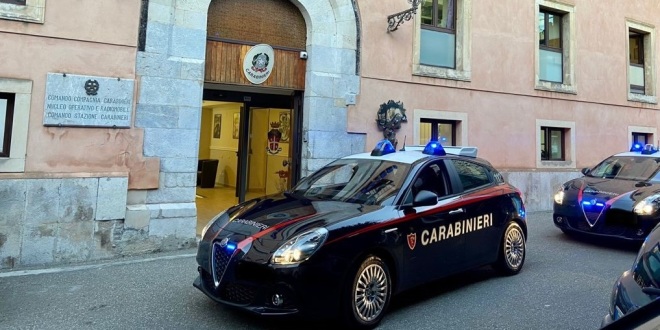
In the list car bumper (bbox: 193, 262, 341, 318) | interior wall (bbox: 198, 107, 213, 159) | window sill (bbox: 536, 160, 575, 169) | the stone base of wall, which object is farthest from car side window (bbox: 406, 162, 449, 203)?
interior wall (bbox: 198, 107, 213, 159)

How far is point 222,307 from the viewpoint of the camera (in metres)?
4.47

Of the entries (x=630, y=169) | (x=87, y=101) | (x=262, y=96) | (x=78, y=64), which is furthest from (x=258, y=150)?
(x=630, y=169)

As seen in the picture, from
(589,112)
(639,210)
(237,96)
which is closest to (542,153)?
(589,112)

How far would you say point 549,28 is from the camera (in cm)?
1265

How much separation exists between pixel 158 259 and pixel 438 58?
754 cm

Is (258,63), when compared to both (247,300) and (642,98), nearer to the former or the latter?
(247,300)

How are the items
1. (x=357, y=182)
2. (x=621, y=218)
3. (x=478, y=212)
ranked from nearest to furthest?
1. (x=357, y=182)
2. (x=478, y=212)
3. (x=621, y=218)

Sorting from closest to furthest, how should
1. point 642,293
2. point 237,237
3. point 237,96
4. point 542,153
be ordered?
point 642,293 < point 237,237 < point 237,96 < point 542,153

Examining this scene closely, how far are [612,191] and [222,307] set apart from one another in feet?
21.2

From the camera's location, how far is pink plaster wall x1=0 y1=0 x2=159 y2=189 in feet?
21.3

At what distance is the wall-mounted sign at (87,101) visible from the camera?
21.6 ft

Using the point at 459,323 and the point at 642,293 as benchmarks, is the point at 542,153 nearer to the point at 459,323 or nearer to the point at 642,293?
the point at 459,323

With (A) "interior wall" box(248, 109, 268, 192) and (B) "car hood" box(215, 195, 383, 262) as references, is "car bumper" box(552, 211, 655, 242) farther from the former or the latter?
(A) "interior wall" box(248, 109, 268, 192)

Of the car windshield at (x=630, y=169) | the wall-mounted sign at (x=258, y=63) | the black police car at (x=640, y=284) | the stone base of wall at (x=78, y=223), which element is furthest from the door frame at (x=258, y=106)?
the black police car at (x=640, y=284)
